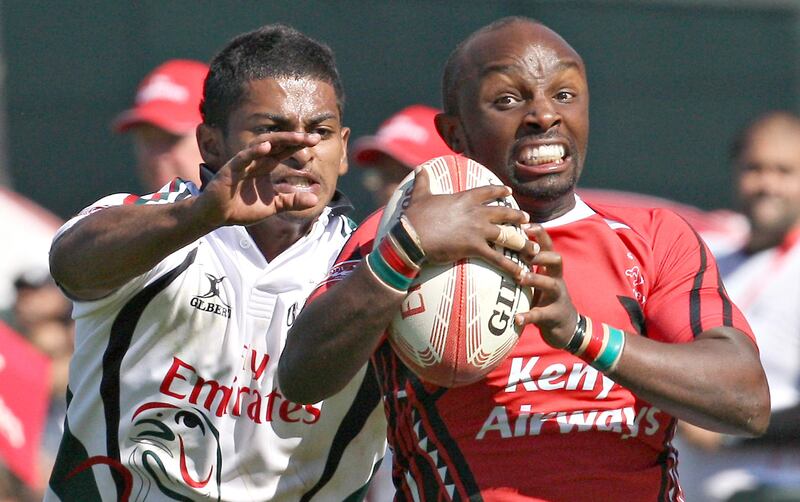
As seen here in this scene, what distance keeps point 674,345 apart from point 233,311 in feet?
4.09

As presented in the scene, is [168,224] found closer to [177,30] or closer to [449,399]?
[449,399]

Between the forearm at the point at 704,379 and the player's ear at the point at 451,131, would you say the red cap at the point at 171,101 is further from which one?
the forearm at the point at 704,379

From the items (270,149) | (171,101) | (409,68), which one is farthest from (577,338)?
(409,68)

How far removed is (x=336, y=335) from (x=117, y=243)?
663 mm

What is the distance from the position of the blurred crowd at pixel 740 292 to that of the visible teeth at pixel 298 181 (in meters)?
2.70

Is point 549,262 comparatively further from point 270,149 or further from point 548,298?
point 270,149

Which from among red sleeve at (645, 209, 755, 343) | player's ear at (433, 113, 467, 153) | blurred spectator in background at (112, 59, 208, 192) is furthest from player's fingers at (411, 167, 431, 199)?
blurred spectator in background at (112, 59, 208, 192)

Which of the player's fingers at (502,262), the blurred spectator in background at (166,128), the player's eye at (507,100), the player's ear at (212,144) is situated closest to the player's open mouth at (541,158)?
the player's eye at (507,100)

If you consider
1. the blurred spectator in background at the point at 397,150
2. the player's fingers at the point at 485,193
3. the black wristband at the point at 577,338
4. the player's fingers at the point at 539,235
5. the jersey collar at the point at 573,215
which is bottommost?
the blurred spectator in background at the point at 397,150

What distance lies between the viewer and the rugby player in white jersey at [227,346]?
3.92 meters

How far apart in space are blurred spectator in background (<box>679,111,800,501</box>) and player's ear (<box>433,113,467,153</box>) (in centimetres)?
359

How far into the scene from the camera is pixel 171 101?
6516mm

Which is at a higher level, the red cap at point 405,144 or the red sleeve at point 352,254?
the red sleeve at point 352,254

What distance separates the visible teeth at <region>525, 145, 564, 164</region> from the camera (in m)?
3.64
